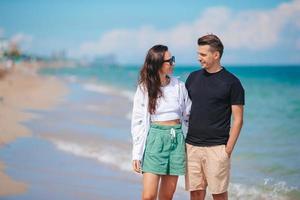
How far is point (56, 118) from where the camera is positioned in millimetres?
13547

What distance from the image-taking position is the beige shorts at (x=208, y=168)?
4152 mm

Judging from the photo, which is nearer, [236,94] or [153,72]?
[236,94]

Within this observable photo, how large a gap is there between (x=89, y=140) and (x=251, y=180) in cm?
342

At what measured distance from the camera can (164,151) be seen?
4.14m

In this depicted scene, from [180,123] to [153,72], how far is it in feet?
1.36

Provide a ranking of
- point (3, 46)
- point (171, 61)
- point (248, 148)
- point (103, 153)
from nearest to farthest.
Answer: point (171, 61) → point (103, 153) → point (248, 148) → point (3, 46)

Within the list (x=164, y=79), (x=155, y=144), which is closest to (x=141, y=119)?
(x=155, y=144)

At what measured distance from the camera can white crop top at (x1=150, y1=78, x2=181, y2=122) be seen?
418cm

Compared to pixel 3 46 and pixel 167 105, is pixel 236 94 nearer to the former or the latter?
pixel 167 105

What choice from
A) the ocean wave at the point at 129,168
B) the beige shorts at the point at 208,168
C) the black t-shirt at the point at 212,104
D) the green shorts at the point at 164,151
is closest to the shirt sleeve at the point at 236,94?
the black t-shirt at the point at 212,104

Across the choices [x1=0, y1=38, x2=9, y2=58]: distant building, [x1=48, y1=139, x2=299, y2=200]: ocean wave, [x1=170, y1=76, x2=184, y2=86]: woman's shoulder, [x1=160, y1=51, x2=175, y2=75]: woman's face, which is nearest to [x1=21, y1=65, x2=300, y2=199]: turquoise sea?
[x1=48, y1=139, x2=299, y2=200]: ocean wave

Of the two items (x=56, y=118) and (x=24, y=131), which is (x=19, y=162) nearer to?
(x=24, y=131)

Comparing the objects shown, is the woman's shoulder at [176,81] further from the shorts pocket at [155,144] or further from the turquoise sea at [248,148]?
the shorts pocket at [155,144]


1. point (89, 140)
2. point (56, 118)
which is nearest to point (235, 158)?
point (89, 140)
